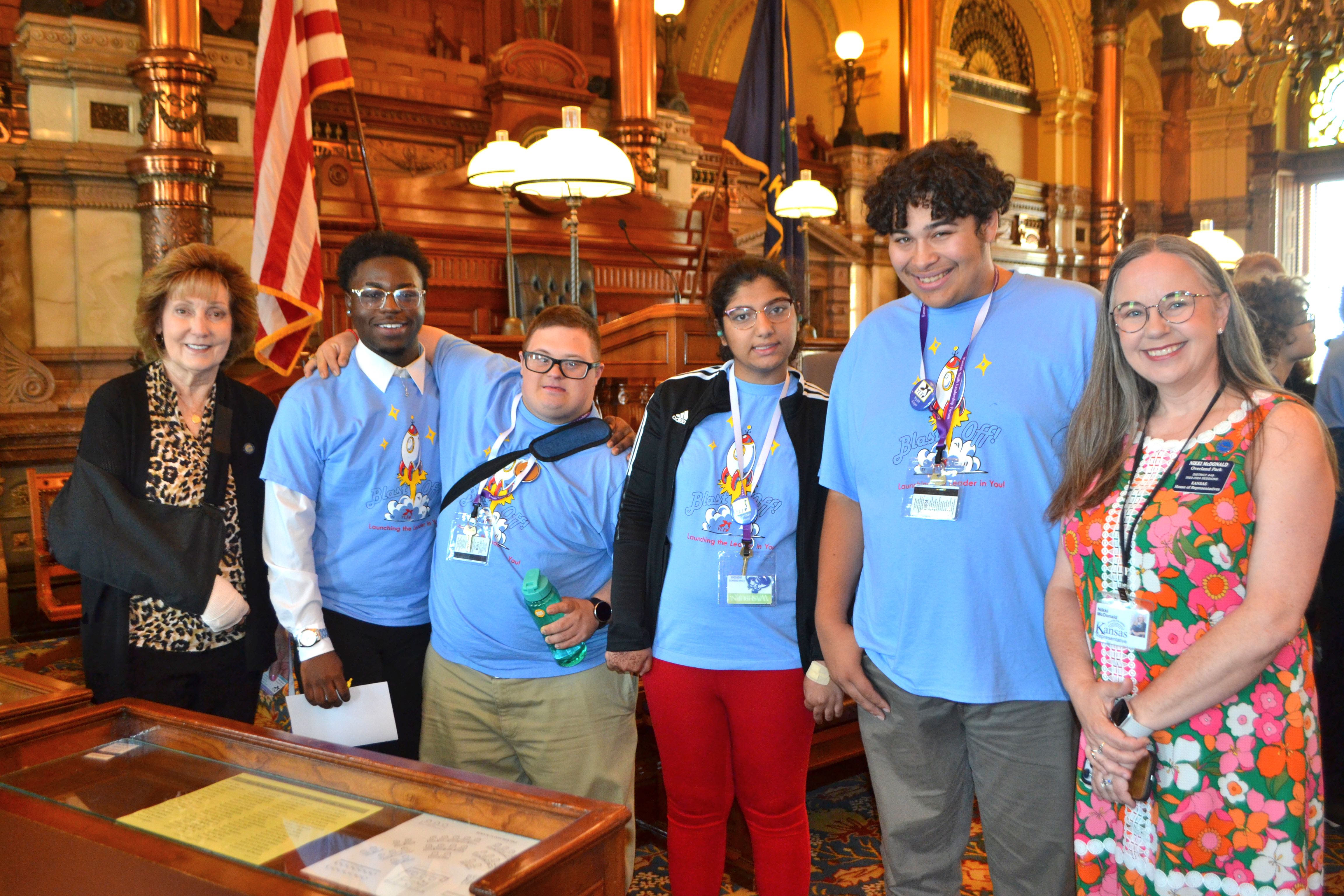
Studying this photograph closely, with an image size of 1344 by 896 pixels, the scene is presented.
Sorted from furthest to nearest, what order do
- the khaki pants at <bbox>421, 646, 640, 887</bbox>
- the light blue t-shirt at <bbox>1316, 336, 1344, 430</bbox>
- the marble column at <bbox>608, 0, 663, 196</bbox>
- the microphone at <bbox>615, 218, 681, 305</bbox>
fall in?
the marble column at <bbox>608, 0, 663, 196</bbox>, the microphone at <bbox>615, 218, 681, 305</bbox>, the light blue t-shirt at <bbox>1316, 336, 1344, 430</bbox>, the khaki pants at <bbox>421, 646, 640, 887</bbox>

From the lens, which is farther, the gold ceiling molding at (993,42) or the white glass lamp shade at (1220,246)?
the gold ceiling molding at (993,42)

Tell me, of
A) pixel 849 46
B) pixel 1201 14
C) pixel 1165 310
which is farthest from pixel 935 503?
pixel 849 46

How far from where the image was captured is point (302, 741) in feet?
4.44

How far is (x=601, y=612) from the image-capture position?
1971 millimetres

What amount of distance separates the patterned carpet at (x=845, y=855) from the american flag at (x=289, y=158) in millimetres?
1976

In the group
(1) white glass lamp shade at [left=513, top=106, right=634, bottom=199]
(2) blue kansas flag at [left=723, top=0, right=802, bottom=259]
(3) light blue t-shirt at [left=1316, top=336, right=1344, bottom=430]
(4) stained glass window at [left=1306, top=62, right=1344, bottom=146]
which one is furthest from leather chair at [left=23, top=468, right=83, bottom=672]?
(4) stained glass window at [left=1306, top=62, right=1344, bottom=146]

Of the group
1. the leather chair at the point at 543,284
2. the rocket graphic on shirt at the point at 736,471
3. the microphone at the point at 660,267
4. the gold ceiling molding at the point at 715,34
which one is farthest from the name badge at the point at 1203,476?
the gold ceiling molding at the point at 715,34

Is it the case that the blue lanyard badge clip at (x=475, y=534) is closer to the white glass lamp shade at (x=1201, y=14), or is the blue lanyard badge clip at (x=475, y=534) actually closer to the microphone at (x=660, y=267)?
the microphone at (x=660, y=267)

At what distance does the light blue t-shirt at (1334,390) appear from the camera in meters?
2.66

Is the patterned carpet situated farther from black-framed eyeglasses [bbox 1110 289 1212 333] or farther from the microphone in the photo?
the microphone

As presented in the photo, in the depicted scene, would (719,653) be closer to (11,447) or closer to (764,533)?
(764,533)

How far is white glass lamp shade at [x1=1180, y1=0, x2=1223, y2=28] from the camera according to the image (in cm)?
786

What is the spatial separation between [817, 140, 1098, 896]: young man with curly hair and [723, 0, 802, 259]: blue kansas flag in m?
4.04

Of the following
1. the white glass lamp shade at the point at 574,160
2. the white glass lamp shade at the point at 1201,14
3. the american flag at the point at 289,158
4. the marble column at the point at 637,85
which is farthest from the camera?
the marble column at the point at 637,85
